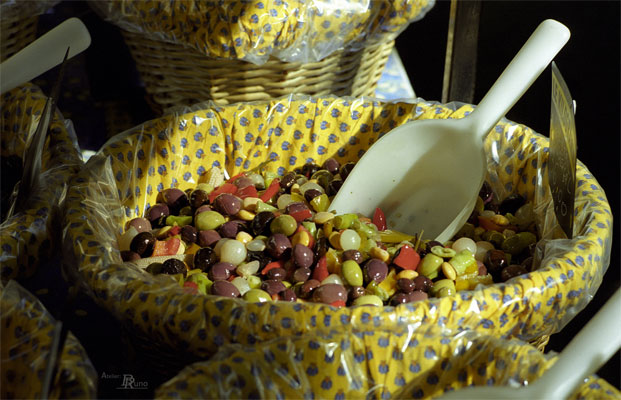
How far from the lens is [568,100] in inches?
32.0

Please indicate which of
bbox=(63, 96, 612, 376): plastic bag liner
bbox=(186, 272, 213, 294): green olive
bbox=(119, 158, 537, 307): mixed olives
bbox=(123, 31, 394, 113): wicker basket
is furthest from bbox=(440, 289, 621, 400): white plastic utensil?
bbox=(123, 31, 394, 113): wicker basket

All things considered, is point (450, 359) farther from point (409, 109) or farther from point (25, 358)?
point (409, 109)

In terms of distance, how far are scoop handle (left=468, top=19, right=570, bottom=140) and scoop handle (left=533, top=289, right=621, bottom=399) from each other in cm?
43

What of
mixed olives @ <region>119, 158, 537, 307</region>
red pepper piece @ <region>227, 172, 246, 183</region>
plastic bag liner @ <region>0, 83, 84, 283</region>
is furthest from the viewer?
red pepper piece @ <region>227, 172, 246, 183</region>

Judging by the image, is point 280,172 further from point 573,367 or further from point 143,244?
point 573,367

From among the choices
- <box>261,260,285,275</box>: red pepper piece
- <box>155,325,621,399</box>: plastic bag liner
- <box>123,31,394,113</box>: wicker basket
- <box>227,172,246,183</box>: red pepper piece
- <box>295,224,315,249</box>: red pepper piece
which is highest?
<box>123,31,394,113</box>: wicker basket

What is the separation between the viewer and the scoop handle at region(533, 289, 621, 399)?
1.80ft

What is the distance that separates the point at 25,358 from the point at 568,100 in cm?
64

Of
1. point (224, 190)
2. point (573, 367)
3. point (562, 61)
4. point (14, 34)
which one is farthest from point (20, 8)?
point (562, 61)

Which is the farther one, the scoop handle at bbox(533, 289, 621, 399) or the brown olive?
the brown olive

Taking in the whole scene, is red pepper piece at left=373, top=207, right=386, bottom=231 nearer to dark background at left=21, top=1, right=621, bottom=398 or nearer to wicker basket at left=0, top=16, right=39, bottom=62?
dark background at left=21, top=1, right=621, bottom=398

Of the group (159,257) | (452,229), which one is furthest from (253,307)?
(452,229)

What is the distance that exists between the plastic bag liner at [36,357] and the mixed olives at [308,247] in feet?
0.62

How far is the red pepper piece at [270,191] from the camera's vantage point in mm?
1043
